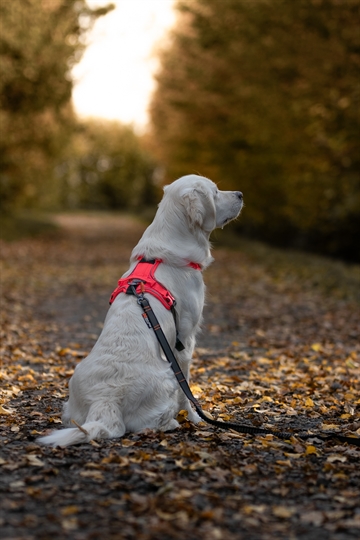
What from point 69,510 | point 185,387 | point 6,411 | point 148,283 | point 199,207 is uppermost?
point 199,207

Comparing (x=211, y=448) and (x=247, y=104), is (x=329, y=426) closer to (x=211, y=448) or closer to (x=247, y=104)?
(x=211, y=448)

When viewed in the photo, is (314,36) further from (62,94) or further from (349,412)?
(349,412)

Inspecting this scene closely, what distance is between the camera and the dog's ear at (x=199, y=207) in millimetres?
5293

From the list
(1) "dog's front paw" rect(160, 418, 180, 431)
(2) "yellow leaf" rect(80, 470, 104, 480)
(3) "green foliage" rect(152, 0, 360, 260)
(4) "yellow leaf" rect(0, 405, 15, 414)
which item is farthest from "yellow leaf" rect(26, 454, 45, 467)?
(3) "green foliage" rect(152, 0, 360, 260)

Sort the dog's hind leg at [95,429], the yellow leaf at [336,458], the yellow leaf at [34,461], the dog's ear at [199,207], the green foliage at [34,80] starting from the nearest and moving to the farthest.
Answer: the yellow leaf at [34,461], the dog's hind leg at [95,429], the yellow leaf at [336,458], the dog's ear at [199,207], the green foliage at [34,80]

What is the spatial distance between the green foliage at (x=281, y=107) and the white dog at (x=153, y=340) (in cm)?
1032

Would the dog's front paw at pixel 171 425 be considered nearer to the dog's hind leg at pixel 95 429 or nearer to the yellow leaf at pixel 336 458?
the dog's hind leg at pixel 95 429

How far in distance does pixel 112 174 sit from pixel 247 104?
198 ft

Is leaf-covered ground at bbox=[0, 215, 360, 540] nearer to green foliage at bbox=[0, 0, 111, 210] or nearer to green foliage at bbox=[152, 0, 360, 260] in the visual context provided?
green foliage at bbox=[152, 0, 360, 260]

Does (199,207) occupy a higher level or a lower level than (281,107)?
lower

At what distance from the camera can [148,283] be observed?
522cm

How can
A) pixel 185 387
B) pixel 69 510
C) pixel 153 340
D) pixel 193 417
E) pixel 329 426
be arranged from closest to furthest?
pixel 69 510 < pixel 153 340 < pixel 185 387 < pixel 193 417 < pixel 329 426

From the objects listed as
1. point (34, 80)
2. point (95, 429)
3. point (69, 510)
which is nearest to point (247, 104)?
point (34, 80)

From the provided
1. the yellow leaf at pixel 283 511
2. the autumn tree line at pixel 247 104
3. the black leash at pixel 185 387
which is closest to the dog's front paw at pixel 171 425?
the black leash at pixel 185 387
